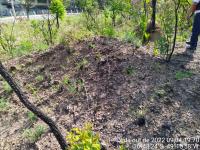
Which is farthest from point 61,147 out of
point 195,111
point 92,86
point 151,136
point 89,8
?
point 89,8

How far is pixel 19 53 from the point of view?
7684 mm

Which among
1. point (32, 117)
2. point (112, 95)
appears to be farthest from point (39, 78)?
point (112, 95)

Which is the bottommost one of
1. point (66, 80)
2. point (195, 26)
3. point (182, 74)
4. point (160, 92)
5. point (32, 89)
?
point (32, 89)

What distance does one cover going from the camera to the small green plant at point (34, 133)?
13.2ft

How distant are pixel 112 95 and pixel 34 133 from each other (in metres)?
1.25

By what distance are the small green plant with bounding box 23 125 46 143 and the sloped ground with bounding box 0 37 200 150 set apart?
73 millimetres

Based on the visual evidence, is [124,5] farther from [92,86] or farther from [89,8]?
Result: [92,86]

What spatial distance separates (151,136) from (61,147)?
110 cm

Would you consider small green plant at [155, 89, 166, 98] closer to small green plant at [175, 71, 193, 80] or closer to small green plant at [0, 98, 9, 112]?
small green plant at [175, 71, 193, 80]

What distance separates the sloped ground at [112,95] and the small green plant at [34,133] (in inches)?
2.9

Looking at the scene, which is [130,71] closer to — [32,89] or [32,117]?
[32,117]

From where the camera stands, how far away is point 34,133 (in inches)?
160

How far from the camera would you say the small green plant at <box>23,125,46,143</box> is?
4.02 m

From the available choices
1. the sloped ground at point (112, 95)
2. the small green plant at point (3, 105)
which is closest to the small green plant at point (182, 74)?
the sloped ground at point (112, 95)
